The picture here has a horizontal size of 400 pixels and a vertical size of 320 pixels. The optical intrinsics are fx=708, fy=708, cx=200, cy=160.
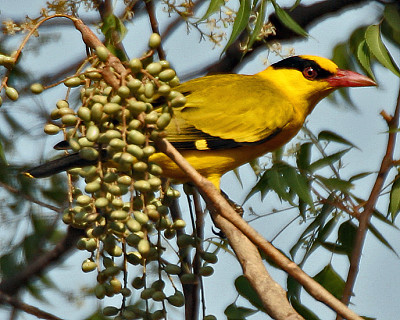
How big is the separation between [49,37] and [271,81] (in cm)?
105

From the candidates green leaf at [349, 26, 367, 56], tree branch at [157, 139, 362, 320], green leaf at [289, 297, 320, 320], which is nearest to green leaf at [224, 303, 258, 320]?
green leaf at [289, 297, 320, 320]

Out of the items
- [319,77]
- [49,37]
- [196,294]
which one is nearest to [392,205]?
[196,294]

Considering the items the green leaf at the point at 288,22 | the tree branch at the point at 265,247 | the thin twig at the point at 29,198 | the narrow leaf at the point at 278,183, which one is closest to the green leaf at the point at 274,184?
the narrow leaf at the point at 278,183

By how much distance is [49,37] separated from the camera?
2.96 m

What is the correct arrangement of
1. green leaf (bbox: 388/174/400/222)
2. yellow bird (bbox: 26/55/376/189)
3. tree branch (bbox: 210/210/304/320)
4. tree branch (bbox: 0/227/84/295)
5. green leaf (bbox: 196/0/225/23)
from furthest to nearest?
tree branch (bbox: 0/227/84/295) → yellow bird (bbox: 26/55/376/189) → green leaf (bbox: 388/174/400/222) → green leaf (bbox: 196/0/225/23) → tree branch (bbox: 210/210/304/320)

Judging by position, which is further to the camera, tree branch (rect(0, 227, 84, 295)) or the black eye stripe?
the black eye stripe

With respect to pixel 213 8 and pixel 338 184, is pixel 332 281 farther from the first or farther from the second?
pixel 213 8

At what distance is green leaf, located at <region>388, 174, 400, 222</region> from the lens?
223 centimetres

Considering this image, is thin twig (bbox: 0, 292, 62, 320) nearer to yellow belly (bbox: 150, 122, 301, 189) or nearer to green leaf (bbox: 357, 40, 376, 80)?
yellow belly (bbox: 150, 122, 301, 189)

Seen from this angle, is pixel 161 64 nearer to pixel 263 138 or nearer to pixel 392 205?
pixel 392 205

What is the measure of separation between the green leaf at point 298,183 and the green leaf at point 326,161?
0.08 meters

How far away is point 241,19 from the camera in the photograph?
212cm

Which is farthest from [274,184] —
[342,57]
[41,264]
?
[41,264]

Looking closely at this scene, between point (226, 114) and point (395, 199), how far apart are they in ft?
2.64
